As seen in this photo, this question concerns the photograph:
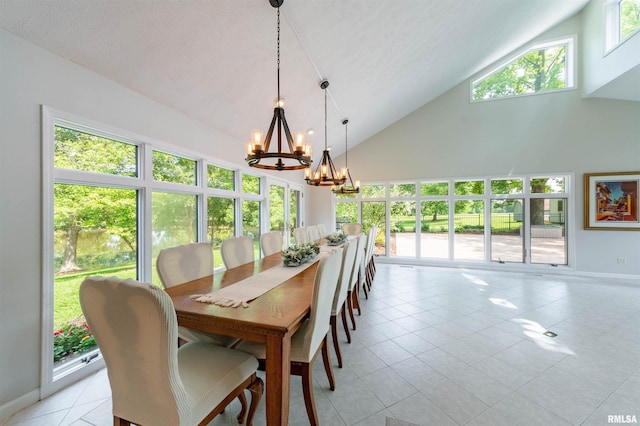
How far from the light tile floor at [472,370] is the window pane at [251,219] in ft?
7.97

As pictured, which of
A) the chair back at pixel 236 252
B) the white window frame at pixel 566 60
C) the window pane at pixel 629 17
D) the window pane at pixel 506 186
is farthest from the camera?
the window pane at pixel 506 186

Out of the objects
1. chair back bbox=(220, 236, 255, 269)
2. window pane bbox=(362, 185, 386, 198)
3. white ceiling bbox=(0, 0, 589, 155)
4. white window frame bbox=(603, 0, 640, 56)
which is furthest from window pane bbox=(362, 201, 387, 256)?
white window frame bbox=(603, 0, 640, 56)

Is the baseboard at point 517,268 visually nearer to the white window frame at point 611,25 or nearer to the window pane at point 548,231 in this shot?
the window pane at point 548,231

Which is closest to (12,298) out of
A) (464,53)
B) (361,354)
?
(361,354)

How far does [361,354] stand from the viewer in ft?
8.05

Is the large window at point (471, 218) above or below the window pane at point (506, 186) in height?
below

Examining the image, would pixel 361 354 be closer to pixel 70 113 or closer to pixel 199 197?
pixel 199 197

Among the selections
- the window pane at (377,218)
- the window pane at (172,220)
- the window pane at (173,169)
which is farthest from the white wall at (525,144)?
the window pane at (172,220)

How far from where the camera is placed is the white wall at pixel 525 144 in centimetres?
502

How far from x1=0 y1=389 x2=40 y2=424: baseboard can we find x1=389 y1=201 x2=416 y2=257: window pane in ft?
21.0

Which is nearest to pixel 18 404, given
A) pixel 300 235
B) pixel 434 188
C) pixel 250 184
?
pixel 300 235

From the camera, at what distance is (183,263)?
219 centimetres

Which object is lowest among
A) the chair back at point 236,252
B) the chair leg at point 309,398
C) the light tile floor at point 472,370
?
the light tile floor at point 472,370

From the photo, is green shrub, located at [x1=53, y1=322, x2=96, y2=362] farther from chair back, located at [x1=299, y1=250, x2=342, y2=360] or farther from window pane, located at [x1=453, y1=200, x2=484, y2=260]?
window pane, located at [x1=453, y1=200, x2=484, y2=260]
